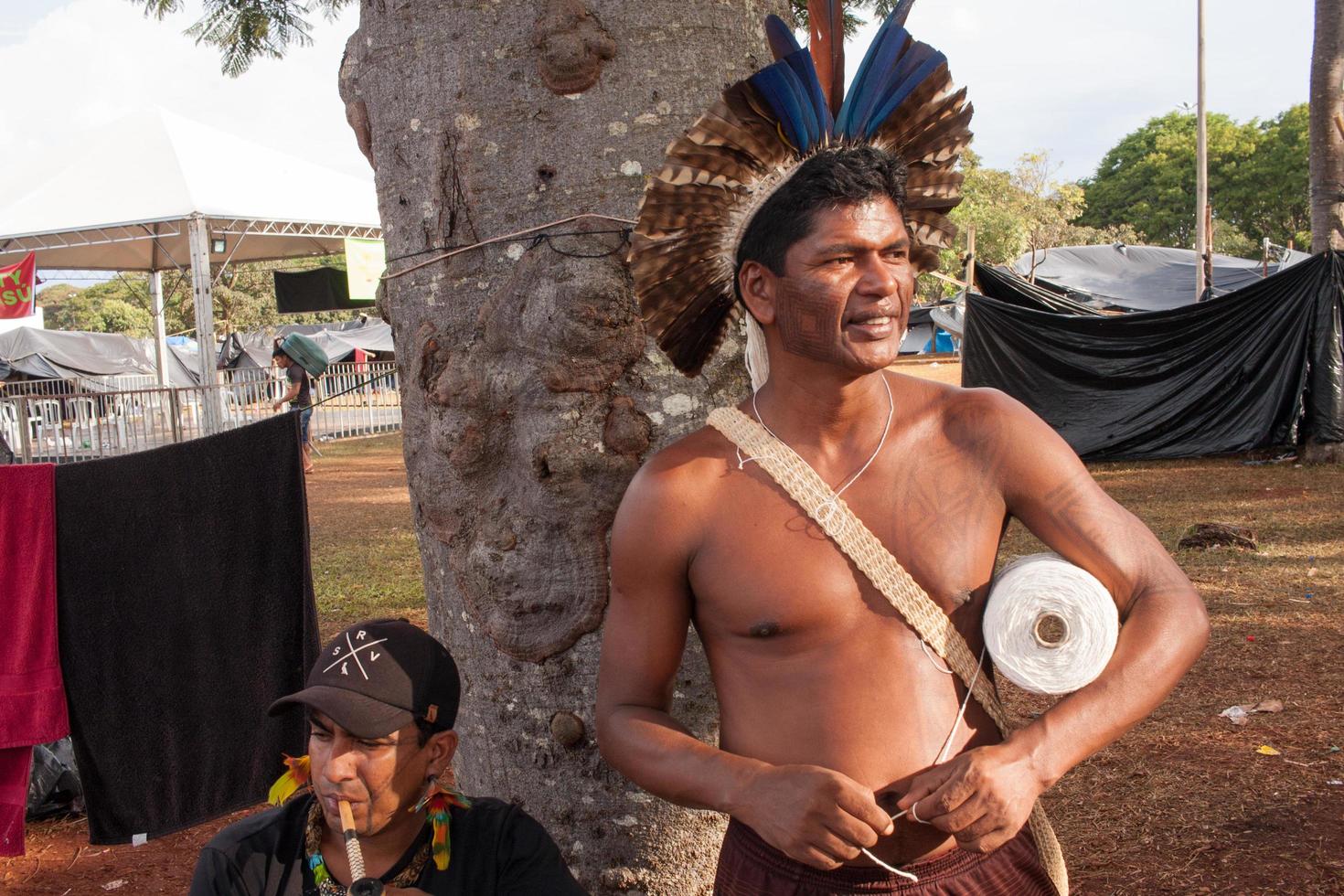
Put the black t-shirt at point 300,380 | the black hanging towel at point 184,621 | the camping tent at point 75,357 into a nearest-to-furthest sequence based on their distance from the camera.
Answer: the black hanging towel at point 184,621 → the black t-shirt at point 300,380 → the camping tent at point 75,357

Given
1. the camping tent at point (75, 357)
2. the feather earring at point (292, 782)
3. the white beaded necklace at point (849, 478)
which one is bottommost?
the feather earring at point (292, 782)

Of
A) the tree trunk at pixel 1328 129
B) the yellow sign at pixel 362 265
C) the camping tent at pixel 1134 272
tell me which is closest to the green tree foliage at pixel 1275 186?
the camping tent at pixel 1134 272

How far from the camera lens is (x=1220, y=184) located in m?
50.8

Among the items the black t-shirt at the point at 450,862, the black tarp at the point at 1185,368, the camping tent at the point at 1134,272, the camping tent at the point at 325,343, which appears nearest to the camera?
the black t-shirt at the point at 450,862

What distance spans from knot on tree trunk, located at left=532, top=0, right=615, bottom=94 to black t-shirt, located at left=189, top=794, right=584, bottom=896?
1562 mm

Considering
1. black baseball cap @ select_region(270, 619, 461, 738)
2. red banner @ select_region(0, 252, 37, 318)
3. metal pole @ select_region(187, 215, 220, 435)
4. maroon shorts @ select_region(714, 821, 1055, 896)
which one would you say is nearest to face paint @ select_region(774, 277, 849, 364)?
maroon shorts @ select_region(714, 821, 1055, 896)

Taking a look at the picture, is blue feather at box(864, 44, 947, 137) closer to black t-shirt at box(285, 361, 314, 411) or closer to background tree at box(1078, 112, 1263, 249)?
black t-shirt at box(285, 361, 314, 411)

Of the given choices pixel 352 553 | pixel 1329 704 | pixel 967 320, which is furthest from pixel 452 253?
pixel 967 320

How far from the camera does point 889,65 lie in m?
2.00

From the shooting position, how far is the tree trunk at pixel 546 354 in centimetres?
249

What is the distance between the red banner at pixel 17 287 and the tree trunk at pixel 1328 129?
57.6ft

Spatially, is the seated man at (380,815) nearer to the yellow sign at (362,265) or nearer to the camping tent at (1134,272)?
the yellow sign at (362,265)

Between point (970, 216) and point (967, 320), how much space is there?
27.4 meters

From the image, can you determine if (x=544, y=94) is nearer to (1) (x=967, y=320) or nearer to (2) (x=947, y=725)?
(2) (x=947, y=725)
